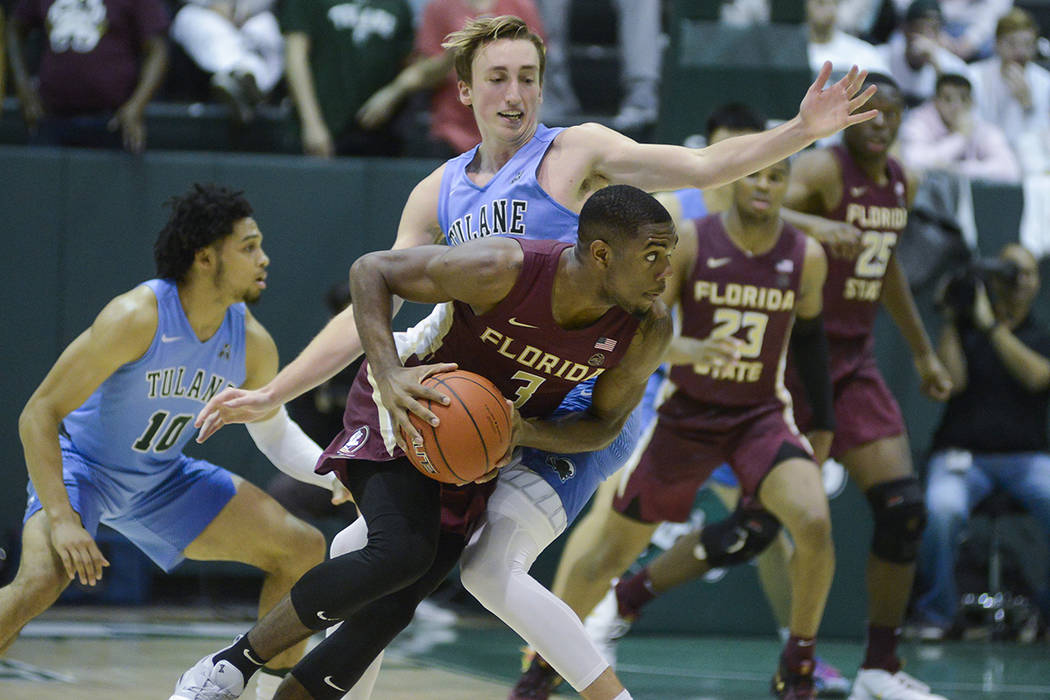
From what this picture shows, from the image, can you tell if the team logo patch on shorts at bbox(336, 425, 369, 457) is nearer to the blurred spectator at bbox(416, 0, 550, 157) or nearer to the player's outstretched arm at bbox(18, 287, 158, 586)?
the player's outstretched arm at bbox(18, 287, 158, 586)

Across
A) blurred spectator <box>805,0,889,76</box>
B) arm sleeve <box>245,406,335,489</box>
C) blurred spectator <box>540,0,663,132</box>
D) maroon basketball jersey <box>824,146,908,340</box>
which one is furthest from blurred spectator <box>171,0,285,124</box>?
arm sleeve <box>245,406,335,489</box>

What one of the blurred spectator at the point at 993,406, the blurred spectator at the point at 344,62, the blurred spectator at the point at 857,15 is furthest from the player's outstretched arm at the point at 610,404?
the blurred spectator at the point at 857,15

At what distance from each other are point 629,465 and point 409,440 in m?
2.17

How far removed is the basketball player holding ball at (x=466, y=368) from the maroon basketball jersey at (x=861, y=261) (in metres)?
2.28

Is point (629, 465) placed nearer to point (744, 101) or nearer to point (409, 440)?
point (409, 440)

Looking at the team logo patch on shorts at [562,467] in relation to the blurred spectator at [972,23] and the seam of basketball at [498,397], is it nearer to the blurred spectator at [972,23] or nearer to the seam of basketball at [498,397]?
the seam of basketball at [498,397]

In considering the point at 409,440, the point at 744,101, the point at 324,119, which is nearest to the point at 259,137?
the point at 324,119

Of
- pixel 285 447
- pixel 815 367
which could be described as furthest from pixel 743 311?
pixel 285 447

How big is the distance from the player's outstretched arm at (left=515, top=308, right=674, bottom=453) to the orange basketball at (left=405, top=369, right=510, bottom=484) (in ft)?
0.44

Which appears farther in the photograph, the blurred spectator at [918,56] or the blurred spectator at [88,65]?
the blurred spectator at [918,56]

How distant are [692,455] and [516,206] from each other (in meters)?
1.90

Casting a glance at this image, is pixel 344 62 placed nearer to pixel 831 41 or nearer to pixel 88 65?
pixel 88 65

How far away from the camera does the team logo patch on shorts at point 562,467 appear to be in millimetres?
4254

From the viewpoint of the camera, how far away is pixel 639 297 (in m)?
3.82
